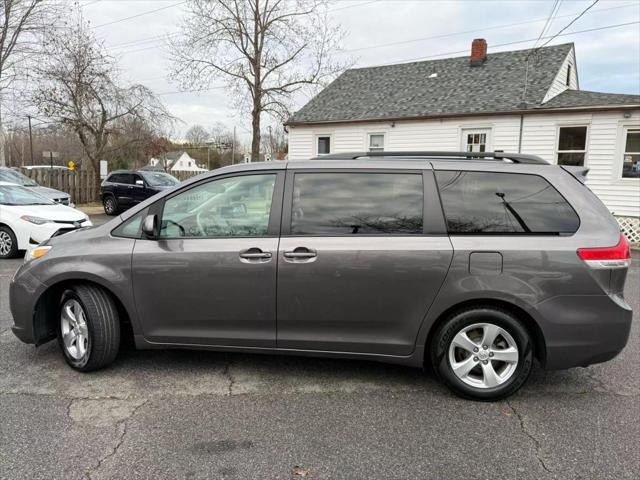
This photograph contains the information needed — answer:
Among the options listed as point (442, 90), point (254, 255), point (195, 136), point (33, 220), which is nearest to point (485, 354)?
point (254, 255)

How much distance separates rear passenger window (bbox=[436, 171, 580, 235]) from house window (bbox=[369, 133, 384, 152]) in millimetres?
13725

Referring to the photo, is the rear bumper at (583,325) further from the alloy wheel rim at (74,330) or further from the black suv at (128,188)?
the black suv at (128,188)

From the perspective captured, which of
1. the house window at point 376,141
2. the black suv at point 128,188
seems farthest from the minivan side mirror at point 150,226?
the house window at point 376,141

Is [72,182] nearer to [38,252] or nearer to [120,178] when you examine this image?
[120,178]

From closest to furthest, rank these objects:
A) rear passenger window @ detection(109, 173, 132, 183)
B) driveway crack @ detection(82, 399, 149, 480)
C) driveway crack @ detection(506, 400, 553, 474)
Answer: driveway crack @ detection(82, 399, 149, 480), driveway crack @ detection(506, 400, 553, 474), rear passenger window @ detection(109, 173, 132, 183)

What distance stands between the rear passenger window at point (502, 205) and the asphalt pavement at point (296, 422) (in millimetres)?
1254

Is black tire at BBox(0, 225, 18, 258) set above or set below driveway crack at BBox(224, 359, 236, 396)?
above

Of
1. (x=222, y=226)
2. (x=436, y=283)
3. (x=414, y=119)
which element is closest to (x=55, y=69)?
(x=414, y=119)

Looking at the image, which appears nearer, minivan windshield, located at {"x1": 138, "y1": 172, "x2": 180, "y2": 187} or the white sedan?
the white sedan

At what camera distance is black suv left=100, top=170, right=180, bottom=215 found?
16.0 metres

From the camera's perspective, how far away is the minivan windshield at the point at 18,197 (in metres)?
8.71

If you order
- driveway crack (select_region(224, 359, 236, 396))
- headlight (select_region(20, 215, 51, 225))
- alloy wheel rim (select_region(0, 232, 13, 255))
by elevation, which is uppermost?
headlight (select_region(20, 215, 51, 225))

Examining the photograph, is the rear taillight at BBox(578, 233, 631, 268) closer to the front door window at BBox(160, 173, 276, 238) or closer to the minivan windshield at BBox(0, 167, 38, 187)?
the front door window at BBox(160, 173, 276, 238)

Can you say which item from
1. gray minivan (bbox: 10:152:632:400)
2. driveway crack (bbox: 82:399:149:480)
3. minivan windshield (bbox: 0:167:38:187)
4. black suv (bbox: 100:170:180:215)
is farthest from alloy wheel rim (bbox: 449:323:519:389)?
minivan windshield (bbox: 0:167:38:187)
